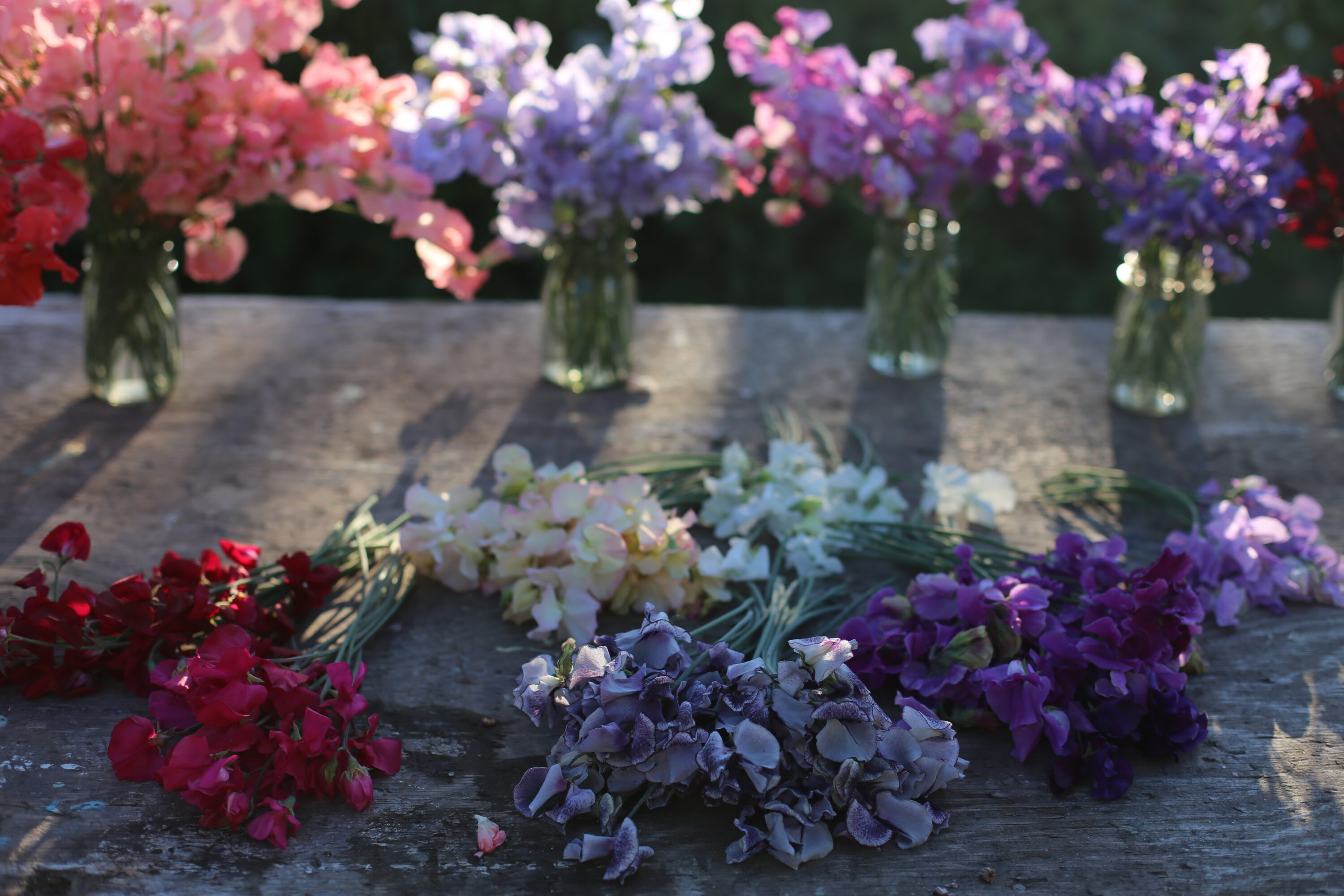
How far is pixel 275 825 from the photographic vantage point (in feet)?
2.06

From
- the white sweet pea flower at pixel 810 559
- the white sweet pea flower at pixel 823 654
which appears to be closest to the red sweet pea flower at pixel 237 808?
the white sweet pea flower at pixel 823 654

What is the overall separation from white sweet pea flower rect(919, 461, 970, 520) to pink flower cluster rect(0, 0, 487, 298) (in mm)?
570

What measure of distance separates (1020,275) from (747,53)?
1.66 metres

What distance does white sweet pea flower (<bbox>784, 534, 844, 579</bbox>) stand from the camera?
92cm

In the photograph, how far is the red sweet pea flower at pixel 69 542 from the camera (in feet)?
2.51

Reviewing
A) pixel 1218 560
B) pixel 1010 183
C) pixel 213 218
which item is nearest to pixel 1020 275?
pixel 1010 183

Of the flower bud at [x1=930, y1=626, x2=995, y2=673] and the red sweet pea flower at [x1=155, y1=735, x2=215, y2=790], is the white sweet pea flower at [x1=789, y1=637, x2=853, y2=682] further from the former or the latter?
the red sweet pea flower at [x1=155, y1=735, x2=215, y2=790]

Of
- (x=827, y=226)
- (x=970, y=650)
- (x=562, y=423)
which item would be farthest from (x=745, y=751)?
(x=827, y=226)

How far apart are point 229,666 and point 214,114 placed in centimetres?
61

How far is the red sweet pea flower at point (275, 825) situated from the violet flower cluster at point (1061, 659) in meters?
0.40

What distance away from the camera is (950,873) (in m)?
0.63

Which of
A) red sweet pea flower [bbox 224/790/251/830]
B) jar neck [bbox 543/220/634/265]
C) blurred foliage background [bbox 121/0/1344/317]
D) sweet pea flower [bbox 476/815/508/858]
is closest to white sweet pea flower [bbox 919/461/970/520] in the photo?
jar neck [bbox 543/220/634/265]

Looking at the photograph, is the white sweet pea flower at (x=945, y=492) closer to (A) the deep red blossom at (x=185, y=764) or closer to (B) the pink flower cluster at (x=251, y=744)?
(B) the pink flower cluster at (x=251, y=744)

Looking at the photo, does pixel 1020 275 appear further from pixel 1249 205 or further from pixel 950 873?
pixel 950 873
